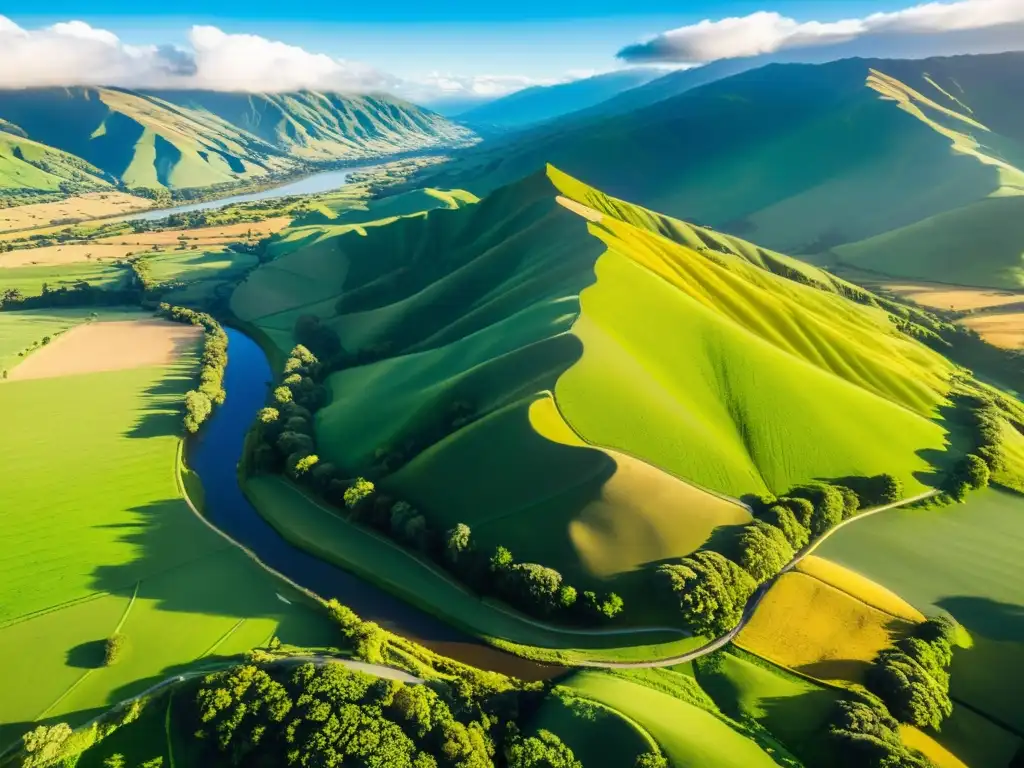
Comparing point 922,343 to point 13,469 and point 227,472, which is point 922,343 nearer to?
point 227,472

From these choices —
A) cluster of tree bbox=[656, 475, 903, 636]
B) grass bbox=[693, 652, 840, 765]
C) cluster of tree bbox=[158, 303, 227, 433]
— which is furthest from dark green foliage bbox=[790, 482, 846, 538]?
cluster of tree bbox=[158, 303, 227, 433]

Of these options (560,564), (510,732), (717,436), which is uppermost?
(717,436)

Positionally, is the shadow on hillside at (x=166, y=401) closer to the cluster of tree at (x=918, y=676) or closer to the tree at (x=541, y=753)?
the tree at (x=541, y=753)

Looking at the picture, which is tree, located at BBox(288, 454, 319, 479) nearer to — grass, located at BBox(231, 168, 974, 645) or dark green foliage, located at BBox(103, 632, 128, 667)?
grass, located at BBox(231, 168, 974, 645)

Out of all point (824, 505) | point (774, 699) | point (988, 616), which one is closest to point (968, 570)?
point (988, 616)

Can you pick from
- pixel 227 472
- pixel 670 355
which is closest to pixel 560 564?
pixel 670 355

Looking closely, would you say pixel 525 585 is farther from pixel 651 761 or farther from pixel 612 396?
pixel 612 396

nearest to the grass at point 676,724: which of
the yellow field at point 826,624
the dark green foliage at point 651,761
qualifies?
the dark green foliage at point 651,761

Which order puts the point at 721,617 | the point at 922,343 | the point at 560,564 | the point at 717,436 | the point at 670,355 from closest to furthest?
the point at 721,617 < the point at 560,564 < the point at 717,436 < the point at 670,355 < the point at 922,343
